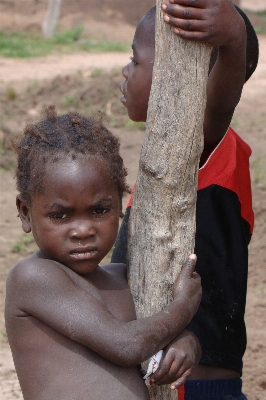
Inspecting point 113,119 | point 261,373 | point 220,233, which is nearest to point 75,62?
point 113,119

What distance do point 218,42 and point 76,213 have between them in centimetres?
68

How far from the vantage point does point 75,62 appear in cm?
1384

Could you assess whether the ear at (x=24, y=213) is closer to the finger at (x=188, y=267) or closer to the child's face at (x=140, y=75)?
the finger at (x=188, y=267)

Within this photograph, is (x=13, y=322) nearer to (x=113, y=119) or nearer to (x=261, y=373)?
(x=261, y=373)

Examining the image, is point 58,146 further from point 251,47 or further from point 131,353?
point 251,47

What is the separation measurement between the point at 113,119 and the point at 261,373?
565 centimetres

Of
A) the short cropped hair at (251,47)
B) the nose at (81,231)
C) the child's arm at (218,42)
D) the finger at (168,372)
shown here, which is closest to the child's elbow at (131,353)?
the finger at (168,372)

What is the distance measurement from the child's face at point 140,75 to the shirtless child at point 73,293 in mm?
513

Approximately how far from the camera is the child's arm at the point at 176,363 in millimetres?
2230

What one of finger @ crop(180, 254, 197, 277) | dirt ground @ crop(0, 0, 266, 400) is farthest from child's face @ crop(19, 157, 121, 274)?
dirt ground @ crop(0, 0, 266, 400)

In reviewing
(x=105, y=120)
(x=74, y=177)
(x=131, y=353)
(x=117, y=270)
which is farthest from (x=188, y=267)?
(x=105, y=120)

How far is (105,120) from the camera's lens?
30.4ft

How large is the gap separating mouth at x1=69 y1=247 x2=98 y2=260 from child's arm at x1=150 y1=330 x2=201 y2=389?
37 cm

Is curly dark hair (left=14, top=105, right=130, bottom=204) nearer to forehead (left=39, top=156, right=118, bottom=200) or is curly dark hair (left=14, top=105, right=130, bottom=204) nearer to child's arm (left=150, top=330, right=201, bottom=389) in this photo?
forehead (left=39, top=156, right=118, bottom=200)
